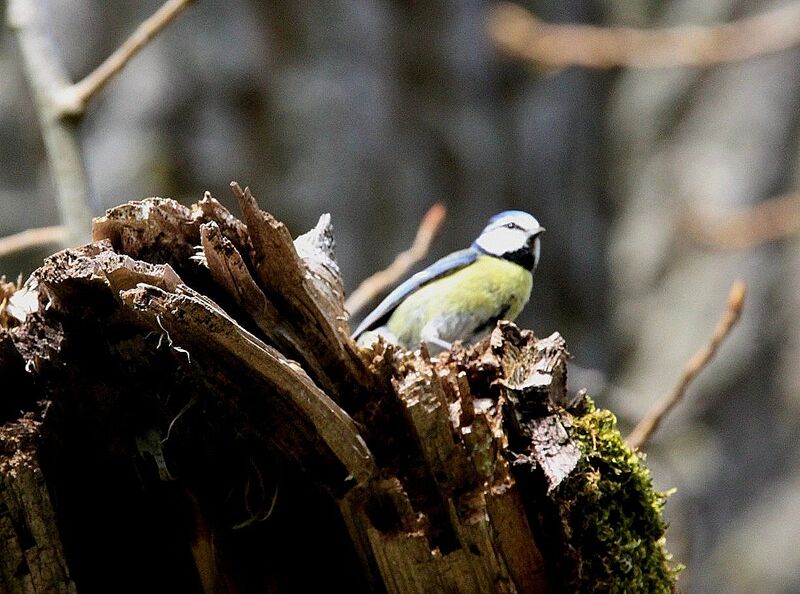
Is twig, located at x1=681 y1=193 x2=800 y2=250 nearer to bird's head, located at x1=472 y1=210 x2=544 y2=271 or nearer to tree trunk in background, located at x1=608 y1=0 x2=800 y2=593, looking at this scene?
bird's head, located at x1=472 y1=210 x2=544 y2=271

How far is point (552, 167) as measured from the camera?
4789 millimetres

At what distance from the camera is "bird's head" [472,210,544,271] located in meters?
2.57

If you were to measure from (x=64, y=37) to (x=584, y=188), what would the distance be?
257cm

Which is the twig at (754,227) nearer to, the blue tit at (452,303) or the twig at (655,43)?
the twig at (655,43)

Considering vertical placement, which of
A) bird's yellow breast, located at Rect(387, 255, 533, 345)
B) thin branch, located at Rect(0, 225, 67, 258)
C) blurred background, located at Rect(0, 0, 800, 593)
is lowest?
bird's yellow breast, located at Rect(387, 255, 533, 345)

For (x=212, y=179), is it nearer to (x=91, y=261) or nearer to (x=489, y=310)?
(x=489, y=310)

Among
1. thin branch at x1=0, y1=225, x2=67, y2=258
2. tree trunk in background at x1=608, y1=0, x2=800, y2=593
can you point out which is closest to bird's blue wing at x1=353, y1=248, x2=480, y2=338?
thin branch at x1=0, y1=225, x2=67, y2=258

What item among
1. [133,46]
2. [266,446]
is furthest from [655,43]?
[266,446]

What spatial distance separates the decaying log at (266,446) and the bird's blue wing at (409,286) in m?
0.91

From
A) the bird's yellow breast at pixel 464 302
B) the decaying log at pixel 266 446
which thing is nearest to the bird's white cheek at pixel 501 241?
the bird's yellow breast at pixel 464 302

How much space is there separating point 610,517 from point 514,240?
4.29 ft

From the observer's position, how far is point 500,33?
3.43 metres

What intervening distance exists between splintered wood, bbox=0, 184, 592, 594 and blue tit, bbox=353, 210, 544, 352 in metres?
0.86

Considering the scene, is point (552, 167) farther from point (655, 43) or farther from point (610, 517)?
point (610, 517)
